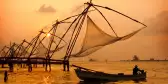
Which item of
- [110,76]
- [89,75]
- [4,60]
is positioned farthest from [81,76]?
[4,60]

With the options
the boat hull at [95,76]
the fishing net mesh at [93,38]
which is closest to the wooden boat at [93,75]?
the boat hull at [95,76]

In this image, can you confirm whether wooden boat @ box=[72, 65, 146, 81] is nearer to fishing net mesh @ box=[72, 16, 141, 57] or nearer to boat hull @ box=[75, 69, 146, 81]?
boat hull @ box=[75, 69, 146, 81]

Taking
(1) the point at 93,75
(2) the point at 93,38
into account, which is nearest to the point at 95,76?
(1) the point at 93,75

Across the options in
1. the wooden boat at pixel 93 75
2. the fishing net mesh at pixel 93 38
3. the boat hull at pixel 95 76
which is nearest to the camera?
the fishing net mesh at pixel 93 38

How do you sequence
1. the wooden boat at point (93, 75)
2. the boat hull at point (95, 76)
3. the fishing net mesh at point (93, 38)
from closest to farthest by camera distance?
the fishing net mesh at point (93, 38)
the wooden boat at point (93, 75)
the boat hull at point (95, 76)

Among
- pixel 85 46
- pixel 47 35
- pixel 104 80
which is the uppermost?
pixel 47 35

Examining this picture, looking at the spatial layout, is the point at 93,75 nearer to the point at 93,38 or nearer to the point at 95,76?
the point at 95,76

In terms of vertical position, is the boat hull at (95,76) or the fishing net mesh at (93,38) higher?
the fishing net mesh at (93,38)

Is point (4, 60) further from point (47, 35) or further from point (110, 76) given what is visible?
point (110, 76)

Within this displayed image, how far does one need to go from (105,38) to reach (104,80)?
6.51 m

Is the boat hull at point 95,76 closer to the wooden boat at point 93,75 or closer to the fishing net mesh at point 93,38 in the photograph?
the wooden boat at point 93,75

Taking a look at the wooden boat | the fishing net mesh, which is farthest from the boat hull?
the fishing net mesh

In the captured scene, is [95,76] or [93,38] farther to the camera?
[95,76]

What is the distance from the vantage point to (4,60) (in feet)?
157
